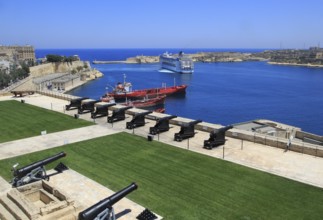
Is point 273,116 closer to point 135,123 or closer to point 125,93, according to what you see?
point 125,93

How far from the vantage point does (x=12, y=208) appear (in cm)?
1011

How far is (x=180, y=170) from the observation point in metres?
14.7

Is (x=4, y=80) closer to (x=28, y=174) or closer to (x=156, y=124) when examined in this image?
(x=156, y=124)

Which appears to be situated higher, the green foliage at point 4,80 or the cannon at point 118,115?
the cannon at point 118,115

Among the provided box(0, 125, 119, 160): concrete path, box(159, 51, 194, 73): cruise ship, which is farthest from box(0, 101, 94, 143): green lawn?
box(159, 51, 194, 73): cruise ship

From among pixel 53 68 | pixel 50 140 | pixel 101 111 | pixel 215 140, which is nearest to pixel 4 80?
pixel 53 68

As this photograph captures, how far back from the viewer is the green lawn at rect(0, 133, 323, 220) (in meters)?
11.2

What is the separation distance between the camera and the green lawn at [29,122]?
69.5ft

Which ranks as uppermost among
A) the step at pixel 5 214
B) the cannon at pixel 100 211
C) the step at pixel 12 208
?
the cannon at pixel 100 211

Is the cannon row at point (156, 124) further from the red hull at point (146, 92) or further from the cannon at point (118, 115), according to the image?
the red hull at point (146, 92)

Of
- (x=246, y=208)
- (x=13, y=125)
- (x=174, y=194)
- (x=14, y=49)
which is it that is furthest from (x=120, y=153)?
(x=14, y=49)

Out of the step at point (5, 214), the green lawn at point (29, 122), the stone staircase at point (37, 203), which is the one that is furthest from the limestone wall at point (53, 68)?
the step at point (5, 214)

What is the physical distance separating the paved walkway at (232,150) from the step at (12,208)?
6.52m

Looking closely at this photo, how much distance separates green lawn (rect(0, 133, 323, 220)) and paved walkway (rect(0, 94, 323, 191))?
0.74m
